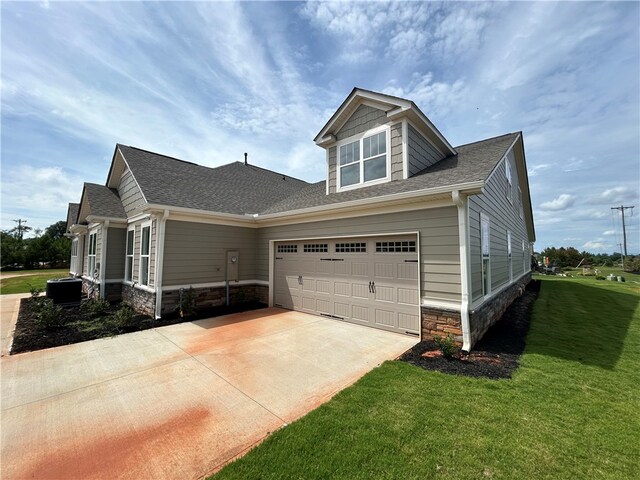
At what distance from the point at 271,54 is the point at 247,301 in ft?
26.0

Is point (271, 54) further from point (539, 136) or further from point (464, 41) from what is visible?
point (539, 136)

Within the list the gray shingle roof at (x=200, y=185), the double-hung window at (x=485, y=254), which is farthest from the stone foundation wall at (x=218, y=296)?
the double-hung window at (x=485, y=254)

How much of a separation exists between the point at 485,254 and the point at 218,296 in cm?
787

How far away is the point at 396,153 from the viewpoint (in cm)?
732

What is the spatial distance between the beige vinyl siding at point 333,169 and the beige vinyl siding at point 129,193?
6.43m

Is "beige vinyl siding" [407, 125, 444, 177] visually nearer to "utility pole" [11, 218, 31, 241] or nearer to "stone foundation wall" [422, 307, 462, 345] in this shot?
"stone foundation wall" [422, 307, 462, 345]

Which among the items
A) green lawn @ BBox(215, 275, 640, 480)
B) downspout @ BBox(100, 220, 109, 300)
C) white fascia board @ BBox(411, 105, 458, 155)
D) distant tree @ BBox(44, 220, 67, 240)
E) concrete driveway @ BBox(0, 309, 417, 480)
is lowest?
concrete driveway @ BBox(0, 309, 417, 480)

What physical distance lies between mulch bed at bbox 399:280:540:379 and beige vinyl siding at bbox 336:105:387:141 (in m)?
6.10

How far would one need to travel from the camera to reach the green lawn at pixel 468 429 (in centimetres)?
231

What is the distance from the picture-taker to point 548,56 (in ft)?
23.9

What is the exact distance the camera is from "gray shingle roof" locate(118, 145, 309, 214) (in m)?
8.24

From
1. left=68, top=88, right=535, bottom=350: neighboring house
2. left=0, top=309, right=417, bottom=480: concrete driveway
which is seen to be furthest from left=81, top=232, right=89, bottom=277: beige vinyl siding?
left=0, top=309, right=417, bottom=480: concrete driveway

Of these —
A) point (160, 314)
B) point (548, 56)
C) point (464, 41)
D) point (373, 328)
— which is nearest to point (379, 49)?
point (464, 41)

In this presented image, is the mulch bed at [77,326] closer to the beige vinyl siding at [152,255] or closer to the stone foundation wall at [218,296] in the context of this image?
the stone foundation wall at [218,296]
